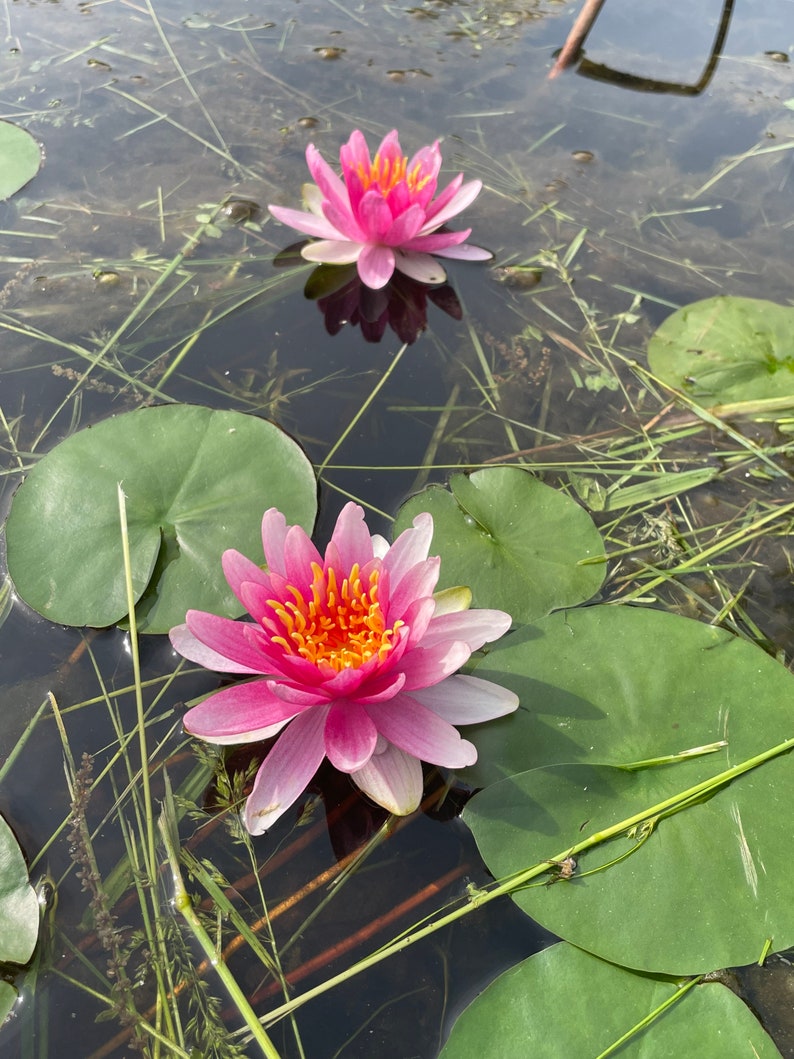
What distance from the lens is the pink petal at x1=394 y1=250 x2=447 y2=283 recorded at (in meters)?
3.02

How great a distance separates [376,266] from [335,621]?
179 cm

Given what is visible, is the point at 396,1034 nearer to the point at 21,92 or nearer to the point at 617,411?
the point at 617,411

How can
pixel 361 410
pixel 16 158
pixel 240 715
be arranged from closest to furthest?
1. pixel 240 715
2. pixel 361 410
3. pixel 16 158

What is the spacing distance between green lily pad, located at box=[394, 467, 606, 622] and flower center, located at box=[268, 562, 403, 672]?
37cm

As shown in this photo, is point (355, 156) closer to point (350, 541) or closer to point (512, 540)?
point (512, 540)

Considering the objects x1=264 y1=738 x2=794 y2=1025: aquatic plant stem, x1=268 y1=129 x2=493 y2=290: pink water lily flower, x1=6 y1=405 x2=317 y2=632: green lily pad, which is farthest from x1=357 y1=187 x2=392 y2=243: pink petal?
x1=264 y1=738 x2=794 y2=1025: aquatic plant stem

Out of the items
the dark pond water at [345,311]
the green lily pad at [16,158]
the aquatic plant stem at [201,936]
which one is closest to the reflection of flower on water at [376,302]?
the dark pond water at [345,311]

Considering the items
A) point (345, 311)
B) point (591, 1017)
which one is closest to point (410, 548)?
point (591, 1017)

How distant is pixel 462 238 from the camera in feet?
9.91

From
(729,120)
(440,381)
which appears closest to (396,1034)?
(440,381)

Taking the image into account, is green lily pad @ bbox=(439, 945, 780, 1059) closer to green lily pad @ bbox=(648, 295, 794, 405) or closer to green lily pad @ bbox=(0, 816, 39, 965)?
green lily pad @ bbox=(0, 816, 39, 965)

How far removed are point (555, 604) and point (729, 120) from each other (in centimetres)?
338

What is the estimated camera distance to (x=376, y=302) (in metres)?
3.04

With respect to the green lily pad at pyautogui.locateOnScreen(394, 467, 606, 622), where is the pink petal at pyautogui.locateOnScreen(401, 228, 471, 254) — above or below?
above
